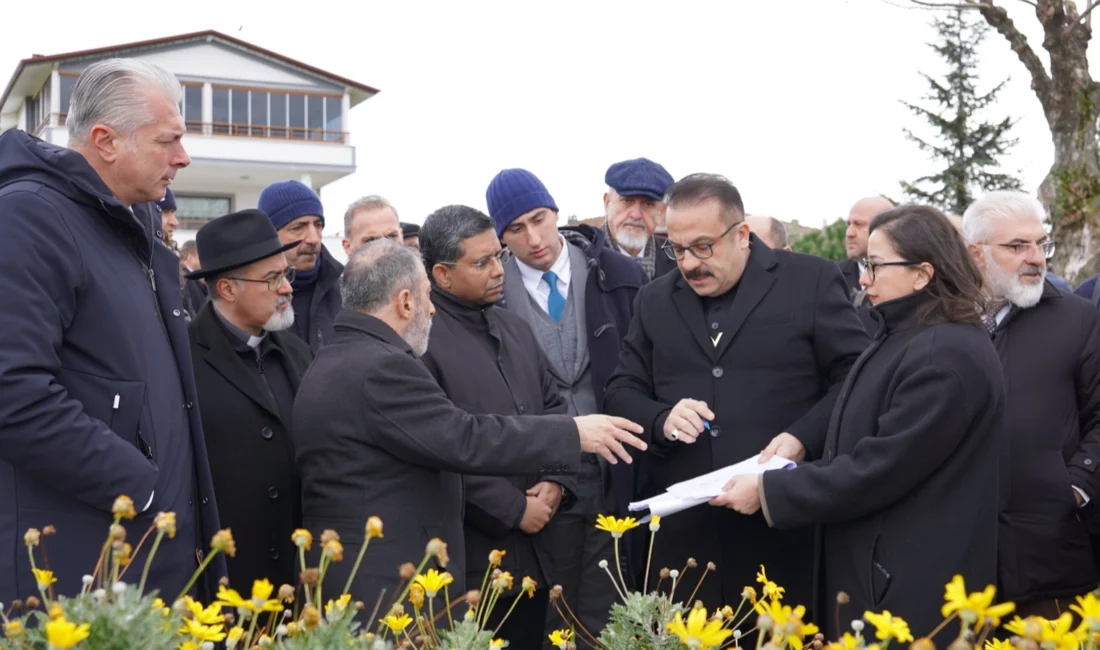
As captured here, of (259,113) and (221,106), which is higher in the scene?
(221,106)

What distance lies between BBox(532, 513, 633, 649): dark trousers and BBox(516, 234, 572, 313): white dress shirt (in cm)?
108

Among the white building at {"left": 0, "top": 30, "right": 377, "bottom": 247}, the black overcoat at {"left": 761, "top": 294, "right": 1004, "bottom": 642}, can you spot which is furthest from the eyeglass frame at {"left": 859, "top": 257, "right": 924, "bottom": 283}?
the white building at {"left": 0, "top": 30, "right": 377, "bottom": 247}

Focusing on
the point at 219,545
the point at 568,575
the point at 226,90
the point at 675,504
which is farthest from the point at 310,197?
the point at 226,90

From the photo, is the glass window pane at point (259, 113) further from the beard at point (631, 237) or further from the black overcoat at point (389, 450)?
the black overcoat at point (389, 450)

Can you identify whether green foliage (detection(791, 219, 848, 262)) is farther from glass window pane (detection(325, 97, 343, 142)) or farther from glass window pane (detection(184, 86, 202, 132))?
glass window pane (detection(184, 86, 202, 132))

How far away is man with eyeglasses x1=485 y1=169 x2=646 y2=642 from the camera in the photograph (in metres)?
5.26

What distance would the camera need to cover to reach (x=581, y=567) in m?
5.21

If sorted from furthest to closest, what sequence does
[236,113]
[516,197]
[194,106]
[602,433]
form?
1. [236,113]
2. [194,106]
3. [516,197]
4. [602,433]

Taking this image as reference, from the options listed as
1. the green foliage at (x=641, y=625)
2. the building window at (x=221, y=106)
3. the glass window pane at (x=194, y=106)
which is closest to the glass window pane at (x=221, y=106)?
the building window at (x=221, y=106)

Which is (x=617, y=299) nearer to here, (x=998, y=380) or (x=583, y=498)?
(x=583, y=498)

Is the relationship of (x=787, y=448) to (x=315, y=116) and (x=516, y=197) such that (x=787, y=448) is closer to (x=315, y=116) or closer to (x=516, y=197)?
(x=516, y=197)

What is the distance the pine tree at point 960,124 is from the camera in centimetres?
4356

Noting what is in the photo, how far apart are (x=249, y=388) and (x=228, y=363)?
0.13m

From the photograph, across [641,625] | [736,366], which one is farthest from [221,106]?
[641,625]
